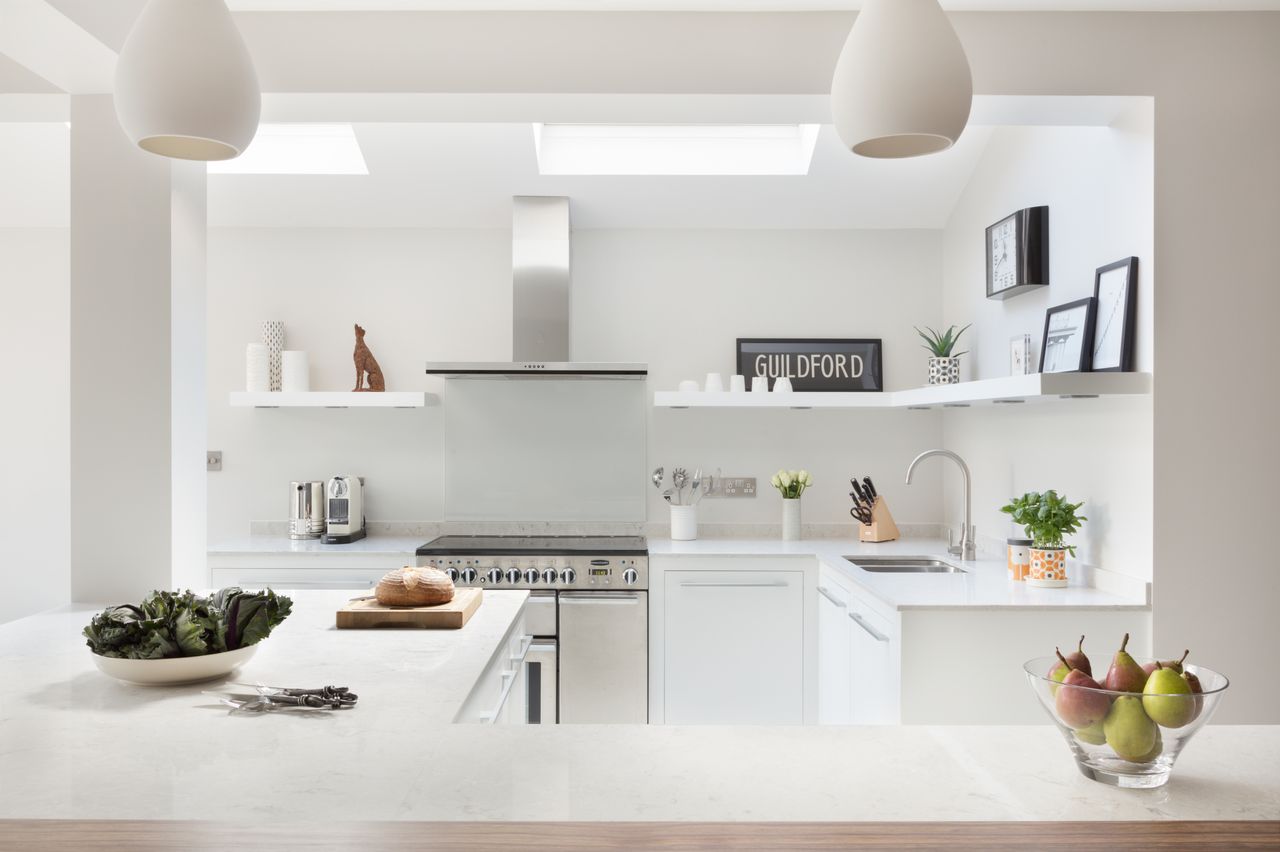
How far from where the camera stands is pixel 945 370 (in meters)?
3.80

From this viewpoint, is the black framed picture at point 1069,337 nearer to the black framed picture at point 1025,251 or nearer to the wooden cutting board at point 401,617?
the black framed picture at point 1025,251

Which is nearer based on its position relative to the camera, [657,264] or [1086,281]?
[1086,281]

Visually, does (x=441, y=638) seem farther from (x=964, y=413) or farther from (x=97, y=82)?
(x=964, y=413)

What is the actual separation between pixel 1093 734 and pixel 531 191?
3.41m

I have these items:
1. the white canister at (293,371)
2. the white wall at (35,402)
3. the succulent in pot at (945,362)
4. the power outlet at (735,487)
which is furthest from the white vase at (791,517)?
the white wall at (35,402)

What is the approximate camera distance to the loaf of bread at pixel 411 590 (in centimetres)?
225

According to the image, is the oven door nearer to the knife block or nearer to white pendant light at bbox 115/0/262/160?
the knife block

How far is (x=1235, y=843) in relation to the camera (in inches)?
40.2

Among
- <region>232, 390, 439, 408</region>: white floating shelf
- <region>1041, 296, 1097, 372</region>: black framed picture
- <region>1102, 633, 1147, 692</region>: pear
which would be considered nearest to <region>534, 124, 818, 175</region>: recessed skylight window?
<region>232, 390, 439, 408</region>: white floating shelf

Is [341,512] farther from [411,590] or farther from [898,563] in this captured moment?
[898,563]

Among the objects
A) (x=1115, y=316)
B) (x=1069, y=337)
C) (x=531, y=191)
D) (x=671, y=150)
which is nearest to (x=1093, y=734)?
(x=1115, y=316)

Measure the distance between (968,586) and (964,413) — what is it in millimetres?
1372

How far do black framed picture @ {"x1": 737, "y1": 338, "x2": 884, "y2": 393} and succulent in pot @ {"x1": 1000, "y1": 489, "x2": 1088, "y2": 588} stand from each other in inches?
57.0

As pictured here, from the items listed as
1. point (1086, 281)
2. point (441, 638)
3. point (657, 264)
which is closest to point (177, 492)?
point (441, 638)
